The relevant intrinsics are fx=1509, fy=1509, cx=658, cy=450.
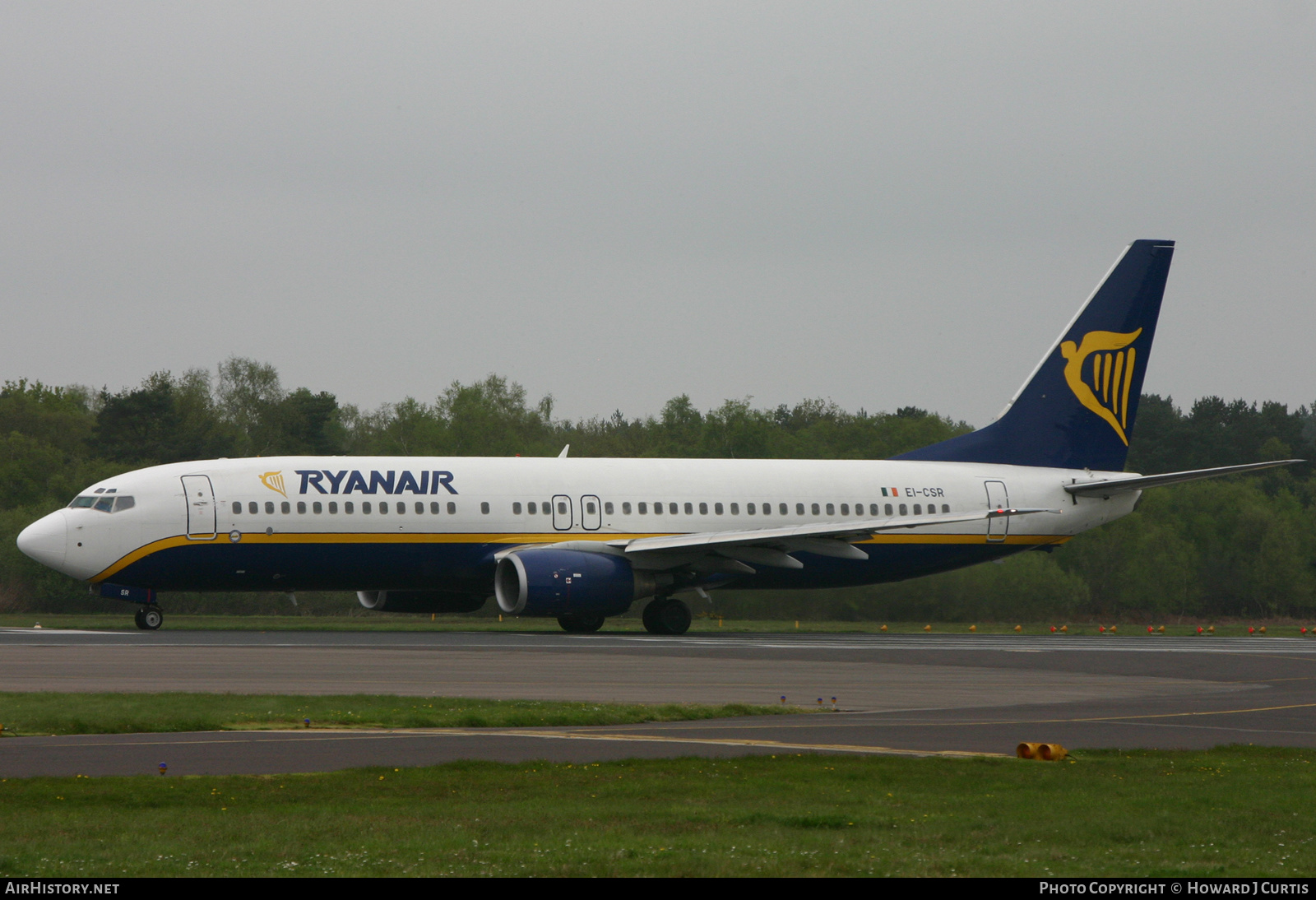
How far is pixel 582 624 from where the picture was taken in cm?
3581

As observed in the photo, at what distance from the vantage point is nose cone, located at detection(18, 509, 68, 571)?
32.5 m

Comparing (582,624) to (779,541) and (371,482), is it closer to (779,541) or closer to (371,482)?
(779,541)

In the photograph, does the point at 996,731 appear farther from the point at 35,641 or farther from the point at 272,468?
the point at 272,468

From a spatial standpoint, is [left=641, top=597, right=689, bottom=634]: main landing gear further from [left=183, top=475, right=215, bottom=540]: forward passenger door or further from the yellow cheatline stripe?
[left=183, top=475, right=215, bottom=540]: forward passenger door

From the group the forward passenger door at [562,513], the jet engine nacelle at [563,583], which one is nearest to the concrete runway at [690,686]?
the jet engine nacelle at [563,583]

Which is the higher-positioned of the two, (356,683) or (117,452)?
(117,452)

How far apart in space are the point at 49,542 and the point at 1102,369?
2784cm

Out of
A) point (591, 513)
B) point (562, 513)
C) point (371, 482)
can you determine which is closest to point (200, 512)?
point (371, 482)

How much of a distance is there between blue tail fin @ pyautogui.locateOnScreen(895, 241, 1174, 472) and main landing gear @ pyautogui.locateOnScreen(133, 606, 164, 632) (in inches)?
796

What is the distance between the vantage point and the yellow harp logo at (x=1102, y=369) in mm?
42281

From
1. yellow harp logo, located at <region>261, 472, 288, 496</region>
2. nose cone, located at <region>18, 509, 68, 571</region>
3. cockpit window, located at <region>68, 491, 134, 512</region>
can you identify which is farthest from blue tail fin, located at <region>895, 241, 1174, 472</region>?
nose cone, located at <region>18, 509, 68, 571</region>
